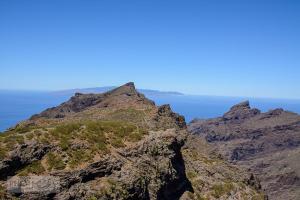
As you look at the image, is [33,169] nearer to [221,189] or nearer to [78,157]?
[78,157]

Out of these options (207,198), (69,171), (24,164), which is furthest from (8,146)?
(207,198)

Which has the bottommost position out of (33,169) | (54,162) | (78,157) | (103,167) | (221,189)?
(221,189)

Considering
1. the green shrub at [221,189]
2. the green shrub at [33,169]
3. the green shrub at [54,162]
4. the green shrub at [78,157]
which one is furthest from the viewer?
the green shrub at [221,189]

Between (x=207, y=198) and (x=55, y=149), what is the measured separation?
16779 mm

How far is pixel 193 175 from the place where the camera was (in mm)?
42594

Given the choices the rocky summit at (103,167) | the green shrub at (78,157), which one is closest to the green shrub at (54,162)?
the rocky summit at (103,167)

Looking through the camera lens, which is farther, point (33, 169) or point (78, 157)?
point (78, 157)

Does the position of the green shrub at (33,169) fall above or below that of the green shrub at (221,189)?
above

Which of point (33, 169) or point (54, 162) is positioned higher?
point (54, 162)

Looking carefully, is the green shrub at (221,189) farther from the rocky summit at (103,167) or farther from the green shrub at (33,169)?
the green shrub at (33,169)

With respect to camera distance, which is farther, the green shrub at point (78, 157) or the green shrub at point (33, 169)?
the green shrub at point (78, 157)

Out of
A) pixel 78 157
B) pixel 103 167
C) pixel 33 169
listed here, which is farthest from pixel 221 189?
pixel 33 169

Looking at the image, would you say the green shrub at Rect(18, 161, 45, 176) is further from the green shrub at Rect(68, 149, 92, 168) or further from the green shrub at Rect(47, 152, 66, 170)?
the green shrub at Rect(68, 149, 92, 168)

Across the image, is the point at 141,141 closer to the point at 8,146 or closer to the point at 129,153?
the point at 129,153
